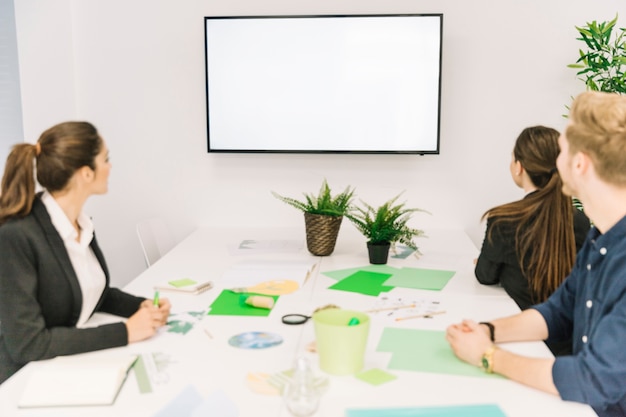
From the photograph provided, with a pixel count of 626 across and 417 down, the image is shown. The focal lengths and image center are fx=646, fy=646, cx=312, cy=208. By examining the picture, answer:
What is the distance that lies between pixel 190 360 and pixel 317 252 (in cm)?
122

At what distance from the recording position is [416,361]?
165 centimetres

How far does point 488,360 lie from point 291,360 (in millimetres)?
492

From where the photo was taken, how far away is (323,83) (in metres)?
3.39

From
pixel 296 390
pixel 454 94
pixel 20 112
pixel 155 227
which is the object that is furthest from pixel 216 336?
pixel 20 112

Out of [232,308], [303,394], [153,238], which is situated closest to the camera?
[303,394]

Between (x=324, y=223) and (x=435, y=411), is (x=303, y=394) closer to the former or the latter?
(x=435, y=411)

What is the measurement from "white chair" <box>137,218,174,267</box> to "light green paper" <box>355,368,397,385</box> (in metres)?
1.76

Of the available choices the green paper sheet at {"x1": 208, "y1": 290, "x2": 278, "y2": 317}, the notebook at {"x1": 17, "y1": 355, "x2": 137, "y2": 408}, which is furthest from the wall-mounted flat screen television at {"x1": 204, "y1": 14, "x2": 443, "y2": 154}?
the notebook at {"x1": 17, "y1": 355, "x2": 137, "y2": 408}

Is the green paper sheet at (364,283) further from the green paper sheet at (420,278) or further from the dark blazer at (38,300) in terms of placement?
the dark blazer at (38,300)

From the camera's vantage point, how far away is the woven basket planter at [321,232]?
2.79 meters

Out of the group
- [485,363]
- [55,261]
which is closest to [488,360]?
[485,363]

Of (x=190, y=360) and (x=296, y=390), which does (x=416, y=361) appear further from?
(x=190, y=360)

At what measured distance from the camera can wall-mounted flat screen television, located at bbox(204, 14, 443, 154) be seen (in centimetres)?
333

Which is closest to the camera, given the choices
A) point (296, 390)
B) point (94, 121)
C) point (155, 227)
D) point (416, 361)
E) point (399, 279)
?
point (296, 390)
